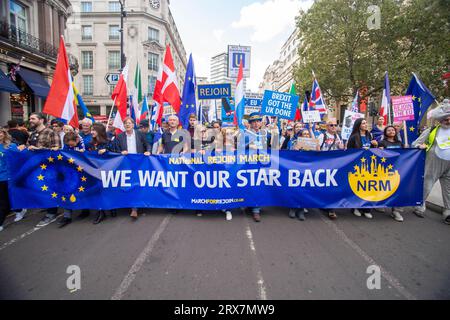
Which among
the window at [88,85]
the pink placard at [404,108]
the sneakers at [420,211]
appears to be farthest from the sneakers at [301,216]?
the window at [88,85]

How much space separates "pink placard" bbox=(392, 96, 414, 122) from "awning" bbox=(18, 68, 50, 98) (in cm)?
1854

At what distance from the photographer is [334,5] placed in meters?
18.8

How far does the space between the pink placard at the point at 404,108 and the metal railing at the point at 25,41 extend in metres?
18.9

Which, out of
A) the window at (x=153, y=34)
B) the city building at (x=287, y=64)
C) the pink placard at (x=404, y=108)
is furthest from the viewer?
the city building at (x=287, y=64)

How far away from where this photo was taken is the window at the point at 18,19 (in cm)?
1444

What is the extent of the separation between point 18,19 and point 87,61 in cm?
2614

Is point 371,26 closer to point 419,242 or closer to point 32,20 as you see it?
point 419,242

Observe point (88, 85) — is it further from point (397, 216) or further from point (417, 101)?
point (397, 216)

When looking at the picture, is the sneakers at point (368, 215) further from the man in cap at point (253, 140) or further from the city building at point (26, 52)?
the city building at point (26, 52)

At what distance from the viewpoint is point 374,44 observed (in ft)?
64.2

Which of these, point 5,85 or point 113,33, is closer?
point 5,85

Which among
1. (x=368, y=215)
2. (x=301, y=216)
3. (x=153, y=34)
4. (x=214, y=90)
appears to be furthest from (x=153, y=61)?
(x=368, y=215)

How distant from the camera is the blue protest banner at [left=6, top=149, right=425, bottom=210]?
4.67 metres

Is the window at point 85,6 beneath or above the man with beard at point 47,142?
above
